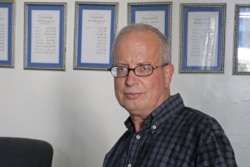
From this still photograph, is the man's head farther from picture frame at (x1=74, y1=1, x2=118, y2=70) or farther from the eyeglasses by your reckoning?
picture frame at (x1=74, y1=1, x2=118, y2=70)

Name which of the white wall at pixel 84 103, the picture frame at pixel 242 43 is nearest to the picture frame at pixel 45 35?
the white wall at pixel 84 103

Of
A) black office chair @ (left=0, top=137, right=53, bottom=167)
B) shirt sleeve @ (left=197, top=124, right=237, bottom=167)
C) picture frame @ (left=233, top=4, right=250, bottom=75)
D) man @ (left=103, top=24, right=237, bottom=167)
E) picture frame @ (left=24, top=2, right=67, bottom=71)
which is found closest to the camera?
shirt sleeve @ (left=197, top=124, right=237, bottom=167)

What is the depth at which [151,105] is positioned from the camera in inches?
44.5

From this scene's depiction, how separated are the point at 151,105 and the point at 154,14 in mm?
1026

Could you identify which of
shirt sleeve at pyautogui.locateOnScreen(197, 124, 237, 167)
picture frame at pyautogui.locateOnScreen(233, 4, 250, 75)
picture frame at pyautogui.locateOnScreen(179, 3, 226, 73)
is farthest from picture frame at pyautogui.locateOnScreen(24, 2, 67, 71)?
shirt sleeve at pyautogui.locateOnScreen(197, 124, 237, 167)

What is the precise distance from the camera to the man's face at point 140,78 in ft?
3.61

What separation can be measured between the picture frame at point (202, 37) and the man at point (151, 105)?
872 mm

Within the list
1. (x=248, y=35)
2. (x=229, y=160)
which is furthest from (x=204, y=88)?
(x=229, y=160)

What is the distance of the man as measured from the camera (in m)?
1.03

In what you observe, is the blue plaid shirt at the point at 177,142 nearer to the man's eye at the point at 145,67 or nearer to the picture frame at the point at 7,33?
the man's eye at the point at 145,67

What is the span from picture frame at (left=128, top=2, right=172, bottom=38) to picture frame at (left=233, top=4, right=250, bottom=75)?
39 centimetres

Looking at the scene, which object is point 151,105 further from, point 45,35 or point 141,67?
point 45,35

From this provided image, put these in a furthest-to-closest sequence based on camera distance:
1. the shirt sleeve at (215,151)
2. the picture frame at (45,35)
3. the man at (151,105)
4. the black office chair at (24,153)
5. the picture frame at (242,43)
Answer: the picture frame at (45,35), the picture frame at (242,43), the black office chair at (24,153), the man at (151,105), the shirt sleeve at (215,151)

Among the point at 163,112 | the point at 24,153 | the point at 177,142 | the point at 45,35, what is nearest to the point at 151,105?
the point at 163,112
